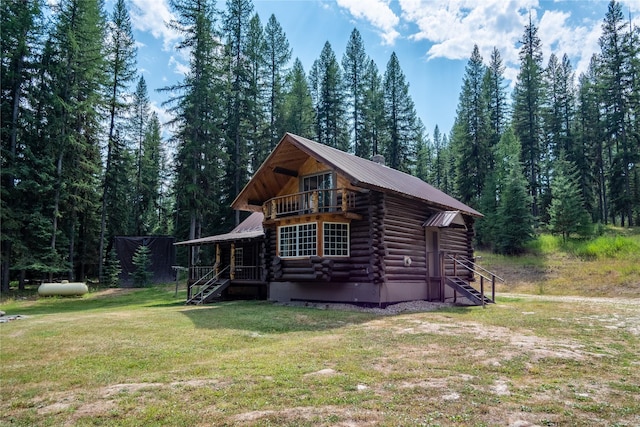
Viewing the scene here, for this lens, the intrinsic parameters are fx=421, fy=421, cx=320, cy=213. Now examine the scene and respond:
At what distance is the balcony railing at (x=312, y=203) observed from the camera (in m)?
16.3

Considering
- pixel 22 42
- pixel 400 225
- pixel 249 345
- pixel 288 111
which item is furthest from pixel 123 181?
pixel 249 345

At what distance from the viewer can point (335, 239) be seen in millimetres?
16656

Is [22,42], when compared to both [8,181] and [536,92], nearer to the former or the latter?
[8,181]

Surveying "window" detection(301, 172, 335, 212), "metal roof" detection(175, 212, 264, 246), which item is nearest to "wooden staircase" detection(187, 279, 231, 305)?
"metal roof" detection(175, 212, 264, 246)

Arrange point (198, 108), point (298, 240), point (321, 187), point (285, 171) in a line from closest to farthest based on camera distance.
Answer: point (298, 240)
point (321, 187)
point (285, 171)
point (198, 108)

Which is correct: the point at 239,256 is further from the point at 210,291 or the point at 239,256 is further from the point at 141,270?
the point at 141,270

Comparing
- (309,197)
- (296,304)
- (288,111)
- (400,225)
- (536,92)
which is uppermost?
(536,92)

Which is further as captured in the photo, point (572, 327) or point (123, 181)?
point (123, 181)

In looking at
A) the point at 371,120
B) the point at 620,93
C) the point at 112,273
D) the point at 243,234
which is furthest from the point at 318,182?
the point at 620,93

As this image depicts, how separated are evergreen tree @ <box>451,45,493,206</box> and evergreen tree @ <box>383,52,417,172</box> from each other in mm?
5371

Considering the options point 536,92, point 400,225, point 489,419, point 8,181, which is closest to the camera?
point 489,419

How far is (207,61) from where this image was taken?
32438 mm

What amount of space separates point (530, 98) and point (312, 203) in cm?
3515

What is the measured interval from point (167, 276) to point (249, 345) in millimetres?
29402
